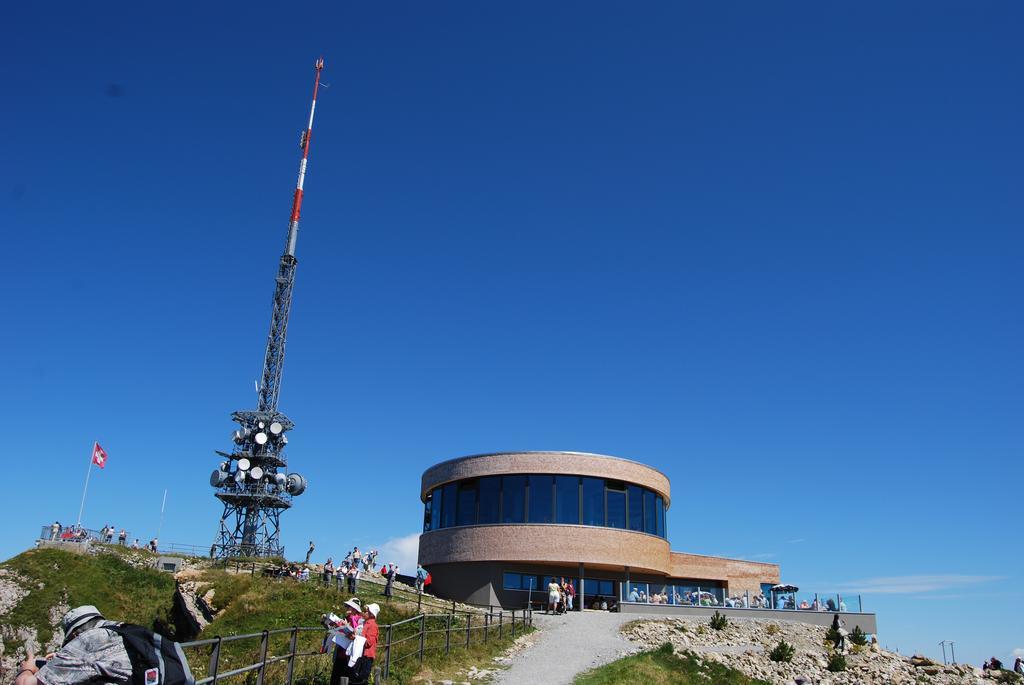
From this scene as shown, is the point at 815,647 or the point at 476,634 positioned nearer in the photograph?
the point at 476,634

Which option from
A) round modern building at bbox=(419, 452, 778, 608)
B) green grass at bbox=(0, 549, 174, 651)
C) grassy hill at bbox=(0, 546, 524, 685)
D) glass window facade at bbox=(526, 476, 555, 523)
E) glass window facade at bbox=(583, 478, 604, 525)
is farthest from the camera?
green grass at bbox=(0, 549, 174, 651)

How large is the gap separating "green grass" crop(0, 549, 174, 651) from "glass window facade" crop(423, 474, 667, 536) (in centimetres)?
1488

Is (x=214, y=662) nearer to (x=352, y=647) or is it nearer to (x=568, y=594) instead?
(x=352, y=647)

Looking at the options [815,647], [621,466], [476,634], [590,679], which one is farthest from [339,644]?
[621,466]

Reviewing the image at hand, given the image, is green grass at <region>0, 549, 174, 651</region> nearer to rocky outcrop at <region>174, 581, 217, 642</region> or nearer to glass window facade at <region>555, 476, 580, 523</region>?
rocky outcrop at <region>174, 581, 217, 642</region>

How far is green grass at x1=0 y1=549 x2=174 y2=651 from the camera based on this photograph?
38531 mm

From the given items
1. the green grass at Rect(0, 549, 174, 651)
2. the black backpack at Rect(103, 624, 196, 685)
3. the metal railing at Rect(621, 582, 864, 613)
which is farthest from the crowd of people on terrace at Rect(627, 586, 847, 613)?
the black backpack at Rect(103, 624, 196, 685)

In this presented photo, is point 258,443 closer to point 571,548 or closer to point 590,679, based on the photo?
point 571,548

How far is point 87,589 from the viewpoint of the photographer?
42.2 meters

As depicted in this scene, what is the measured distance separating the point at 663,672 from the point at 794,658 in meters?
9.39

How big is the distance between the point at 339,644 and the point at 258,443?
148 feet

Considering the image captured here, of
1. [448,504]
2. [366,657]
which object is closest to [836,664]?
[448,504]

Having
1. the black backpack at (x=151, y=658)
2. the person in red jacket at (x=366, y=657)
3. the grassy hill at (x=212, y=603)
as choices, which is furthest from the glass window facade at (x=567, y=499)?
the black backpack at (x=151, y=658)

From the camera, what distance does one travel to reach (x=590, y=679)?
683 inches
